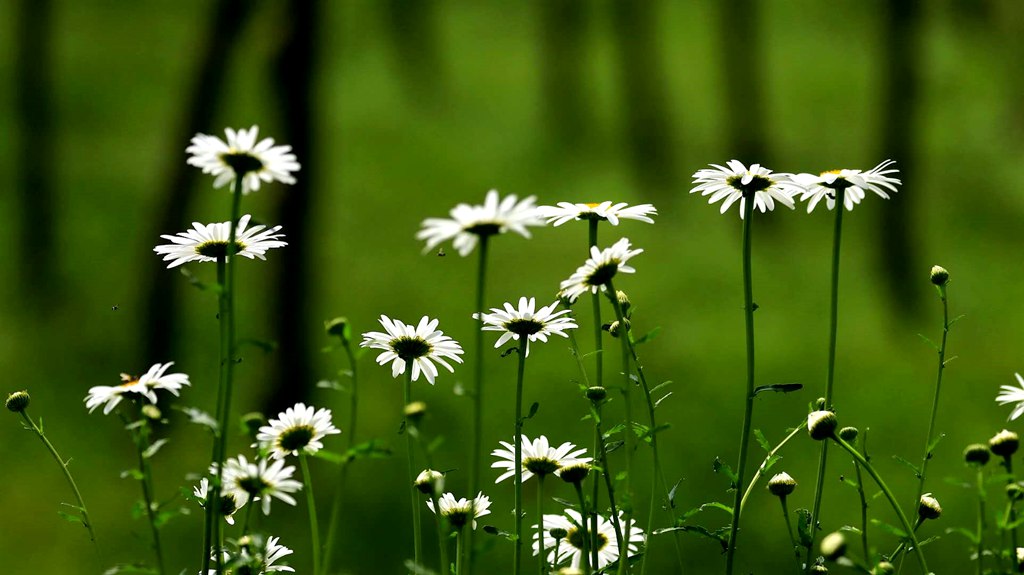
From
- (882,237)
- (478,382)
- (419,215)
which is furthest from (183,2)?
(478,382)

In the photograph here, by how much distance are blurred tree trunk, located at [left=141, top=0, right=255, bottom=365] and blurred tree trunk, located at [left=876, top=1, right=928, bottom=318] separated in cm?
146

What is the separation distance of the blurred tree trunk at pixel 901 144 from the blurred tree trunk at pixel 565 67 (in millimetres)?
703

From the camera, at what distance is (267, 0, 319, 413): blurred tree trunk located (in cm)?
187

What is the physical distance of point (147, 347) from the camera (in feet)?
6.03

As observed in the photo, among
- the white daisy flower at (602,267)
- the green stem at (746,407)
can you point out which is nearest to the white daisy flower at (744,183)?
the green stem at (746,407)

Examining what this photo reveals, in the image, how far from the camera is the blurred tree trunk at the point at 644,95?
6.88 feet

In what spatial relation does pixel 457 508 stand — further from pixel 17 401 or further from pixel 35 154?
pixel 35 154

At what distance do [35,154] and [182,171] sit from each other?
30cm

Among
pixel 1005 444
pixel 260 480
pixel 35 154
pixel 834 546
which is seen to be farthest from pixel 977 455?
pixel 35 154

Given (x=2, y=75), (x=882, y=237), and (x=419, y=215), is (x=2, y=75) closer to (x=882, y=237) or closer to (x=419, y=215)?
(x=419, y=215)

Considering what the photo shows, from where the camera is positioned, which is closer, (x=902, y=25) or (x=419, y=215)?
(x=419, y=215)

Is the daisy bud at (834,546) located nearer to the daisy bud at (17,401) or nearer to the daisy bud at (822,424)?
the daisy bud at (822,424)

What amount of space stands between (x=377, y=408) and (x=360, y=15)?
0.92 metres

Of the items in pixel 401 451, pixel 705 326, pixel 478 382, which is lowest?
pixel 401 451
